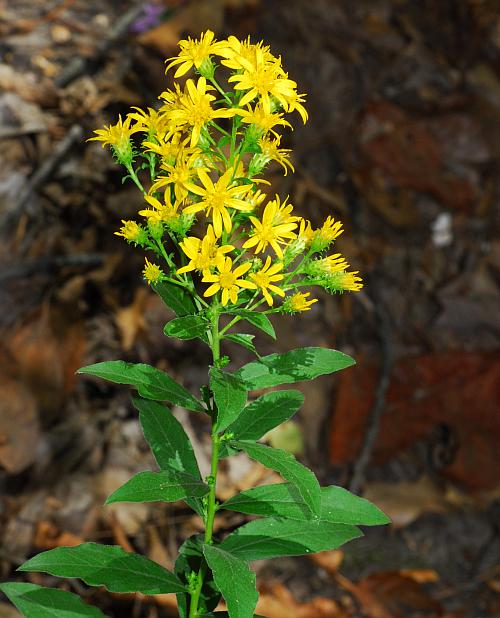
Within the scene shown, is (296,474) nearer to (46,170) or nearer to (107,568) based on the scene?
(107,568)

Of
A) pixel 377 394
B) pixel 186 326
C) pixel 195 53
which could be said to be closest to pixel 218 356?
pixel 186 326

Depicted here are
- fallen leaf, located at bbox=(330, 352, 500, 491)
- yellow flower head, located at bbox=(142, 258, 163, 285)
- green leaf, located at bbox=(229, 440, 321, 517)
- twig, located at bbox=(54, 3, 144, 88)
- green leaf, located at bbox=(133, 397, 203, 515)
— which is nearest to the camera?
green leaf, located at bbox=(229, 440, 321, 517)

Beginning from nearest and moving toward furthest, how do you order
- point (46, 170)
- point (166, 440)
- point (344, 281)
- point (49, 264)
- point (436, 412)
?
point (344, 281) < point (166, 440) < point (49, 264) < point (46, 170) < point (436, 412)

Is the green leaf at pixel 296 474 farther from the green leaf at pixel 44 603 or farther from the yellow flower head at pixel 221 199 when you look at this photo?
the green leaf at pixel 44 603

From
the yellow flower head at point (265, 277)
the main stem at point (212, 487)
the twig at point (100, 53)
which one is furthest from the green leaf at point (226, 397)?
the twig at point (100, 53)

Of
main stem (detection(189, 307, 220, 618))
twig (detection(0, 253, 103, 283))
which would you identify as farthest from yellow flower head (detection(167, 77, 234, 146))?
twig (detection(0, 253, 103, 283))

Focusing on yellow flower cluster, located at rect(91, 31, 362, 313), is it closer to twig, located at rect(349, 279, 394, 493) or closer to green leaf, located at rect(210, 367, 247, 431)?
green leaf, located at rect(210, 367, 247, 431)
